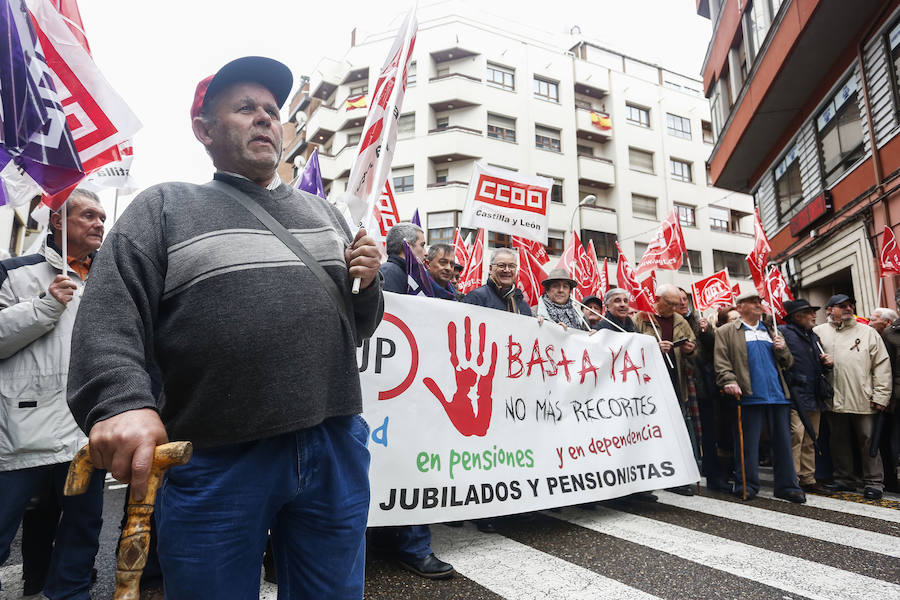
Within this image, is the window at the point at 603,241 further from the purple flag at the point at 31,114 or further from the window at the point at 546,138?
the purple flag at the point at 31,114

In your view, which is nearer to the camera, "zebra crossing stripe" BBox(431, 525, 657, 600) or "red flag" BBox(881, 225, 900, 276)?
"zebra crossing stripe" BBox(431, 525, 657, 600)

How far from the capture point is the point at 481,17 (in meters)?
31.4

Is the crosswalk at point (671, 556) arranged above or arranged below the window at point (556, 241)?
below

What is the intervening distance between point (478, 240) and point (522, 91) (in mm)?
22012

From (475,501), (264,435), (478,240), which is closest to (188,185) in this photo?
(264,435)

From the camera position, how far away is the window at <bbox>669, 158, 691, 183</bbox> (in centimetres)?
3327

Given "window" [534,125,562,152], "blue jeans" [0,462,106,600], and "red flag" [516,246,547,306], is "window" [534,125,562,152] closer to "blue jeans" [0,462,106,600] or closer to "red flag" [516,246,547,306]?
"red flag" [516,246,547,306]

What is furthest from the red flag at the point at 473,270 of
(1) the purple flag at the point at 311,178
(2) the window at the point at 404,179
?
(2) the window at the point at 404,179

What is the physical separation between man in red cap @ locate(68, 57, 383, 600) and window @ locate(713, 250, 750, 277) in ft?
114

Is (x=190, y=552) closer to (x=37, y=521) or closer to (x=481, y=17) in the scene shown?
(x=37, y=521)

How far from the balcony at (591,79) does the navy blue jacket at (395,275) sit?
3135 cm

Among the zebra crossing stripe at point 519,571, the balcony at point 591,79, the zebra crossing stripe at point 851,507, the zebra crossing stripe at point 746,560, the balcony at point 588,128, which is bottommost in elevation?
the zebra crossing stripe at point 519,571

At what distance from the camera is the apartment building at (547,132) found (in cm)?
2842

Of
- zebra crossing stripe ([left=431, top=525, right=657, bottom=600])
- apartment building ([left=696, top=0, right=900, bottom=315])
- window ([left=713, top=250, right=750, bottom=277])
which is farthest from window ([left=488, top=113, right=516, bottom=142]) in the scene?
zebra crossing stripe ([left=431, top=525, right=657, bottom=600])
